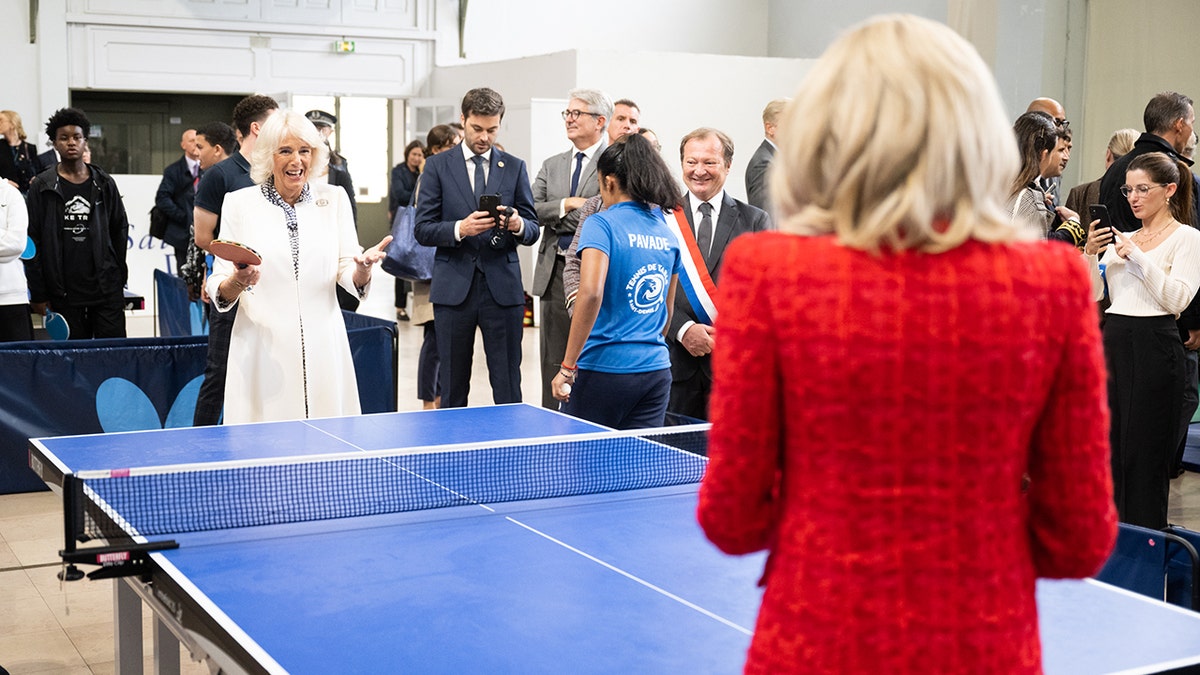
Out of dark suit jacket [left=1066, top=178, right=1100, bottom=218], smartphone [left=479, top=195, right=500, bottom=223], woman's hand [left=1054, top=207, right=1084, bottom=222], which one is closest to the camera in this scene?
woman's hand [left=1054, top=207, right=1084, bottom=222]

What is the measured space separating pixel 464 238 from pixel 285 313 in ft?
6.00

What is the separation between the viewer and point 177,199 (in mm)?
9570

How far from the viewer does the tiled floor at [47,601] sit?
4.21 metres

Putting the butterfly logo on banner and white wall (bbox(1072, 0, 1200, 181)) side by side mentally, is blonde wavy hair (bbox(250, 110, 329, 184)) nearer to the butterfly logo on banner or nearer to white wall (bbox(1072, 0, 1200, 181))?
the butterfly logo on banner

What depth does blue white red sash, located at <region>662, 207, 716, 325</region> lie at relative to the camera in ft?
16.7

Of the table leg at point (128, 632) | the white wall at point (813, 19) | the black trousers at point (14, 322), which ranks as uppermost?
the white wall at point (813, 19)

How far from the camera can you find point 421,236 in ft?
21.3

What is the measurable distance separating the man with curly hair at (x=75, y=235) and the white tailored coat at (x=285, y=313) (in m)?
2.99

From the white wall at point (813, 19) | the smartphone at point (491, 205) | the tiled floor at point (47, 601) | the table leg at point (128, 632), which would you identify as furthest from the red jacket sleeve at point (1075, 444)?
the white wall at point (813, 19)

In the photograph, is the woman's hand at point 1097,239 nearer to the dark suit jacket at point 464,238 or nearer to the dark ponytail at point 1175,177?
the dark ponytail at point 1175,177

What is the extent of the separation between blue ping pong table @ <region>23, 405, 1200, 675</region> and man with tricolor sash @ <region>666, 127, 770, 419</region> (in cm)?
189

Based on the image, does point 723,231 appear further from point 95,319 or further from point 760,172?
point 95,319

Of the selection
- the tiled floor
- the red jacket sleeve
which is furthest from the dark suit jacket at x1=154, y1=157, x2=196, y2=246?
the red jacket sleeve

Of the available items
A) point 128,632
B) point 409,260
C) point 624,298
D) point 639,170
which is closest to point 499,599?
point 128,632
